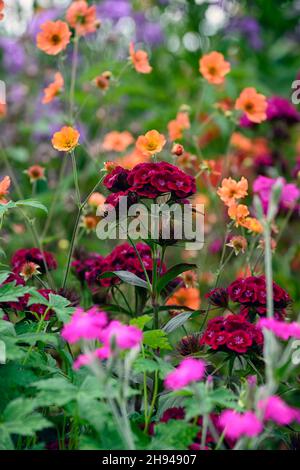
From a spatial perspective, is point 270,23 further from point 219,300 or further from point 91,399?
point 91,399

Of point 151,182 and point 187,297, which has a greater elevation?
point 151,182

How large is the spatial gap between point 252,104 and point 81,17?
0.59 m

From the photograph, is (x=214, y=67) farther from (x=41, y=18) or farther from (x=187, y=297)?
(x=41, y=18)

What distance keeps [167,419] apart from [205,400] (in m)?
0.20

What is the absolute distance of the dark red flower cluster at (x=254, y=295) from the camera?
1.50 m

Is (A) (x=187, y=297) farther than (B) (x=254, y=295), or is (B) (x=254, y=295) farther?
(A) (x=187, y=297)

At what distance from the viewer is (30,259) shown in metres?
1.83

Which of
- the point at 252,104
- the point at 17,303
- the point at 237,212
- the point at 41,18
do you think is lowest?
the point at 17,303

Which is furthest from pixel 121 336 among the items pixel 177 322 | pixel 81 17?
pixel 81 17

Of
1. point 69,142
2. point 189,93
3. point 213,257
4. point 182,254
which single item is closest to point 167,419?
point 69,142

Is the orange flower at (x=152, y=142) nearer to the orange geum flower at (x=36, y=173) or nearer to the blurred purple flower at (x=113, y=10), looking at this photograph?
the orange geum flower at (x=36, y=173)

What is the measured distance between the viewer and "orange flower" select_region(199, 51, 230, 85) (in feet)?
6.92

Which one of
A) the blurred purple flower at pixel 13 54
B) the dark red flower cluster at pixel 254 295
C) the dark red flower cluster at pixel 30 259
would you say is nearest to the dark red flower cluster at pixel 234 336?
the dark red flower cluster at pixel 254 295

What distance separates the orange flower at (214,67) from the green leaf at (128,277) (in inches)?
31.1
